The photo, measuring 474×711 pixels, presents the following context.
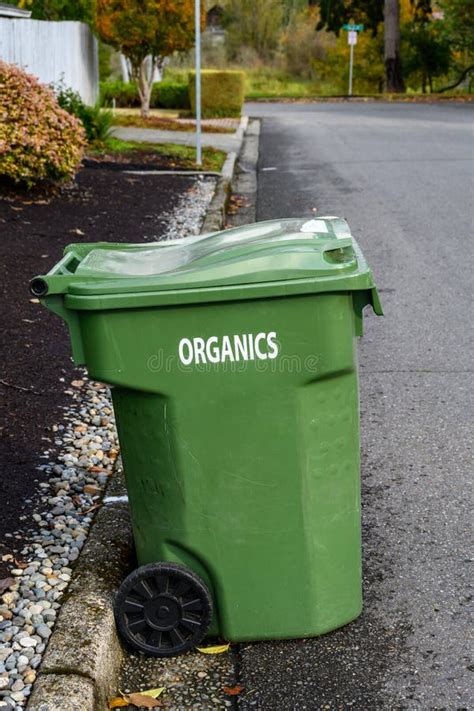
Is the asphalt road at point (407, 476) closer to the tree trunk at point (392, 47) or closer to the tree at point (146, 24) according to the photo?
the tree at point (146, 24)

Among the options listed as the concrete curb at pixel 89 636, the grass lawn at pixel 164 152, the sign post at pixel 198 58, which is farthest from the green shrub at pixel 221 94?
the concrete curb at pixel 89 636

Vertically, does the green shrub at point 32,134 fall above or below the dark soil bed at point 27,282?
above

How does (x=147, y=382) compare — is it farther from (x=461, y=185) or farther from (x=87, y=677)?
(x=461, y=185)

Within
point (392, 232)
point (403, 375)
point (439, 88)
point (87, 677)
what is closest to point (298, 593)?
point (87, 677)

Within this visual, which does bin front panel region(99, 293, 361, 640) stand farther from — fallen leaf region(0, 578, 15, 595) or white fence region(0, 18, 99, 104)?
white fence region(0, 18, 99, 104)

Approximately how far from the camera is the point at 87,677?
2805 millimetres

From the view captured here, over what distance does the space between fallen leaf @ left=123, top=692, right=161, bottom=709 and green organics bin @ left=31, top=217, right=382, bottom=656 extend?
19 cm

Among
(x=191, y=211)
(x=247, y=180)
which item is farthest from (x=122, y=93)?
(x=191, y=211)

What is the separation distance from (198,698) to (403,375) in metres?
2.97

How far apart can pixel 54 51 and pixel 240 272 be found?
13058 millimetres

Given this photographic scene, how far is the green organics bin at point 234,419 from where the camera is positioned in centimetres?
282

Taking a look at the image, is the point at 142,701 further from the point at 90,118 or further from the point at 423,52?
the point at 423,52

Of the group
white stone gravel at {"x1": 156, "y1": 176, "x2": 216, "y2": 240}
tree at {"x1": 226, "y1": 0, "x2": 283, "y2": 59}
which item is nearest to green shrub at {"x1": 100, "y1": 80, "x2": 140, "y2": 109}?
white stone gravel at {"x1": 156, "y1": 176, "x2": 216, "y2": 240}

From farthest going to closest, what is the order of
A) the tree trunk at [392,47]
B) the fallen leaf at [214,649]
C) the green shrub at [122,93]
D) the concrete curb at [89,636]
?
the tree trunk at [392,47]
the green shrub at [122,93]
the fallen leaf at [214,649]
the concrete curb at [89,636]
